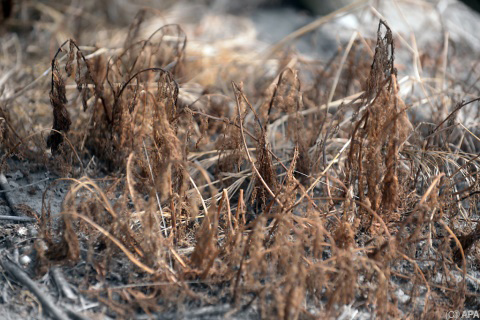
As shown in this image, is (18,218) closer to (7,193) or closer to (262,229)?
(7,193)

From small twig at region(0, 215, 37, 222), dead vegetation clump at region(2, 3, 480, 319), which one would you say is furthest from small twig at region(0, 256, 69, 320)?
small twig at region(0, 215, 37, 222)

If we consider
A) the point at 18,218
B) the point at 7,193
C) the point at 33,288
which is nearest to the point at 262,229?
the point at 33,288

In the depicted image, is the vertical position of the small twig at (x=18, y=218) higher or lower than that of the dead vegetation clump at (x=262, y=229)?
lower

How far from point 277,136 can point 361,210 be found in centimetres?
88

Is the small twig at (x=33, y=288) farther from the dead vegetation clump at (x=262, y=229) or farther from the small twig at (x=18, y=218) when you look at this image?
the small twig at (x=18, y=218)

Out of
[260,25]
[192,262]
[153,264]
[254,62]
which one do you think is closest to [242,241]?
[192,262]

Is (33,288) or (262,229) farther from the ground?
(262,229)

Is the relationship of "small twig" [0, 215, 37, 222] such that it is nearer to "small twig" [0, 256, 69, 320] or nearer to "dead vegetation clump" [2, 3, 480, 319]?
"dead vegetation clump" [2, 3, 480, 319]

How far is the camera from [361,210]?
6.12 ft

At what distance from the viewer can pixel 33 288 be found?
5.15 feet

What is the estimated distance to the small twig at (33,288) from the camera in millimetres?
1499

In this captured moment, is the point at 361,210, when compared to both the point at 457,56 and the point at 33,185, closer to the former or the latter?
the point at 33,185

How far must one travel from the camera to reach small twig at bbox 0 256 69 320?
1499 millimetres

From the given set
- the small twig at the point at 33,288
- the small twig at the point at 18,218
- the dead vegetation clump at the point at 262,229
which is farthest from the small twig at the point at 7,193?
the small twig at the point at 33,288
